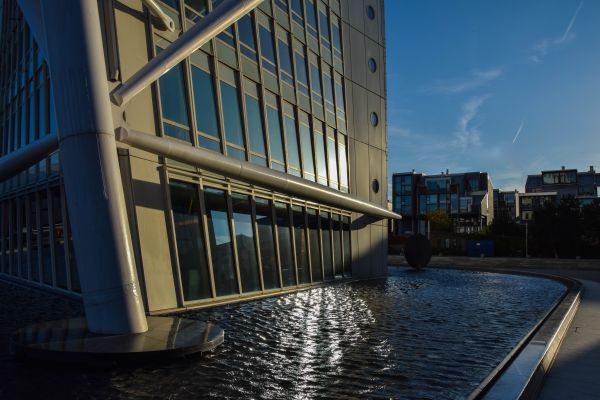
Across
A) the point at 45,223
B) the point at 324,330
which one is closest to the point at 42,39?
the point at 324,330

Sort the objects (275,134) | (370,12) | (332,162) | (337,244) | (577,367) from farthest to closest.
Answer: (370,12), (332,162), (337,244), (275,134), (577,367)

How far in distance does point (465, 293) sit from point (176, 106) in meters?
10.7

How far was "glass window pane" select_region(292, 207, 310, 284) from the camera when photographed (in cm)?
1669

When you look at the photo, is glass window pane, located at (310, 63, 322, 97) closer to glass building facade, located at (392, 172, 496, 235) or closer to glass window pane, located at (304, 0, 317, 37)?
glass window pane, located at (304, 0, 317, 37)

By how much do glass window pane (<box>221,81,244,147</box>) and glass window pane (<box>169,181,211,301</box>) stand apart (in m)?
2.45

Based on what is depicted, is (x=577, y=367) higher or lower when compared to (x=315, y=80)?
lower

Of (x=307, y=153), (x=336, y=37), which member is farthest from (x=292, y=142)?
(x=336, y=37)

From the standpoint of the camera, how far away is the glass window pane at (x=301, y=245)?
1669cm

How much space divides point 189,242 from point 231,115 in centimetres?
414

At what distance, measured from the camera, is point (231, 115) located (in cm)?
1391

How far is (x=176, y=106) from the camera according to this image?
11.8m

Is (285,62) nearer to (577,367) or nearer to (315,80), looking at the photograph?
(315,80)

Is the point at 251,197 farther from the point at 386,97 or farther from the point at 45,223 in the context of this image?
the point at 386,97

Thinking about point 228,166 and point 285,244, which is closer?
point 228,166
